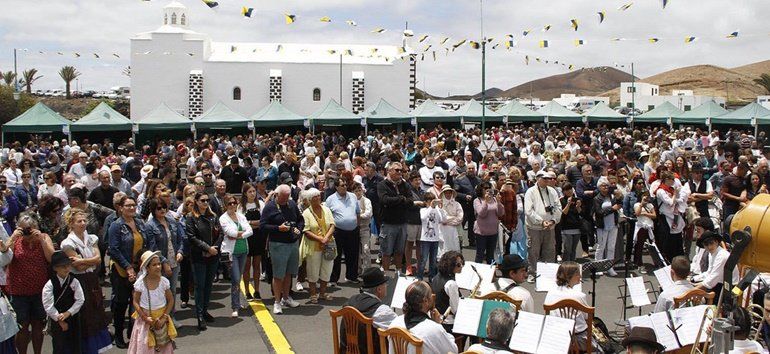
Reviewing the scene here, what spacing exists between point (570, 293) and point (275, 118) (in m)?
28.2

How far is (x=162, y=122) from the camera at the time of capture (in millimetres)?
30812

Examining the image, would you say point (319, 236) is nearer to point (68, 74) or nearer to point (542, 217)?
point (542, 217)

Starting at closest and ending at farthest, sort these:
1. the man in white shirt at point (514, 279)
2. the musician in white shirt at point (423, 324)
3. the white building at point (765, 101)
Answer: the musician in white shirt at point (423, 324) → the man in white shirt at point (514, 279) → the white building at point (765, 101)

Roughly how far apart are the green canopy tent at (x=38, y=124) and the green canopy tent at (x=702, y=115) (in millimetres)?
27268

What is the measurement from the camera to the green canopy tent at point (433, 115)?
113 feet

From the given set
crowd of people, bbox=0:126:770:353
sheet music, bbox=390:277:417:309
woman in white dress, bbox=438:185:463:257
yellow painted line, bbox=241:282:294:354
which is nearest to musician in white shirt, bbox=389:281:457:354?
crowd of people, bbox=0:126:770:353

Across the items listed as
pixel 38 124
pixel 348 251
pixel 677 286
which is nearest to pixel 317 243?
pixel 348 251

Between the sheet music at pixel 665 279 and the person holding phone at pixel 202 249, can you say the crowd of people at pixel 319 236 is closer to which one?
the person holding phone at pixel 202 249

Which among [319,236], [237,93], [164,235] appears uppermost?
[237,93]

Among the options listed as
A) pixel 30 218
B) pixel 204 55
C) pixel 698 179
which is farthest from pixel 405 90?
pixel 30 218

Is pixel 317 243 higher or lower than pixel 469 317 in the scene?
higher

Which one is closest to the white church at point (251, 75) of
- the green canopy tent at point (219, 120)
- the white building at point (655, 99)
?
the green canopy tent at point (219, 120)

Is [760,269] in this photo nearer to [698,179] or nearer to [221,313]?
[221,313]

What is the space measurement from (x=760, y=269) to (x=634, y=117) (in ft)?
109
